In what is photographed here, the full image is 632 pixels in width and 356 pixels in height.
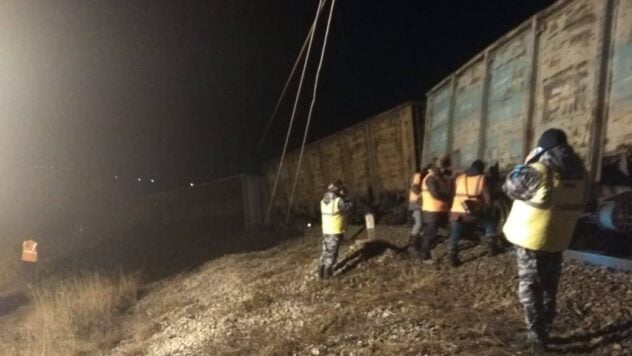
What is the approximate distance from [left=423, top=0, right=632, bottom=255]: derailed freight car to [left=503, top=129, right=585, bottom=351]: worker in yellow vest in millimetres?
2046

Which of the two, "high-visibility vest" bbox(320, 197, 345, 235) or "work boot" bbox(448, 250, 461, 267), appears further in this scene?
"high-visibility vest" bbox(320, 197, 345, 235)

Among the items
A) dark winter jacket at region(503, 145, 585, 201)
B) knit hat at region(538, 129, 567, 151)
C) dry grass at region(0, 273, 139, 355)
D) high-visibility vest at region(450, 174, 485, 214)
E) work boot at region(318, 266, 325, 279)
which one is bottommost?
dry grass at region(0, 273, 139, 355)

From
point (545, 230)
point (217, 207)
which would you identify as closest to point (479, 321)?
point (545, 230)

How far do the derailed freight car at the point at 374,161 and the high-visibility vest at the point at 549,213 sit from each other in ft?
26.0

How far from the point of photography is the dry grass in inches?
379

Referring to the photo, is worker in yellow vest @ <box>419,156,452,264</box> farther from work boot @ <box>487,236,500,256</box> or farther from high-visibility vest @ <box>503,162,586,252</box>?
high-visibility vest @ <box>503,162,586,252</box>

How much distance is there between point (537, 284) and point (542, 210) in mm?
602

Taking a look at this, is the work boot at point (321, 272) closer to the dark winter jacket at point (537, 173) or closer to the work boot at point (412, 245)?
the work boot at point (412, 245)

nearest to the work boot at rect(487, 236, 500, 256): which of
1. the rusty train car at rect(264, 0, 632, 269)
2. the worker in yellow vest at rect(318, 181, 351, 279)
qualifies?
the rusty train car at rect(264, 0, 632, 269)

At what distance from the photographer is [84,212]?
126 feet

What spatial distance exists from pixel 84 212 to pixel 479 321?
121 ft

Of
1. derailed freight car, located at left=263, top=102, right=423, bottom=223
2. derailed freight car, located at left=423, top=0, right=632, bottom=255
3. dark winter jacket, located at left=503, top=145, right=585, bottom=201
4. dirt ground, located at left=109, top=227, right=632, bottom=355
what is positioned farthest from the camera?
derailed freight car, located at left=263, top=102, right=423, bottom=223

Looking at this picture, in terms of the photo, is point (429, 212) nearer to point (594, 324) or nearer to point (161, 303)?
point (594, 324)

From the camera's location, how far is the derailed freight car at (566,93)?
246 inches
